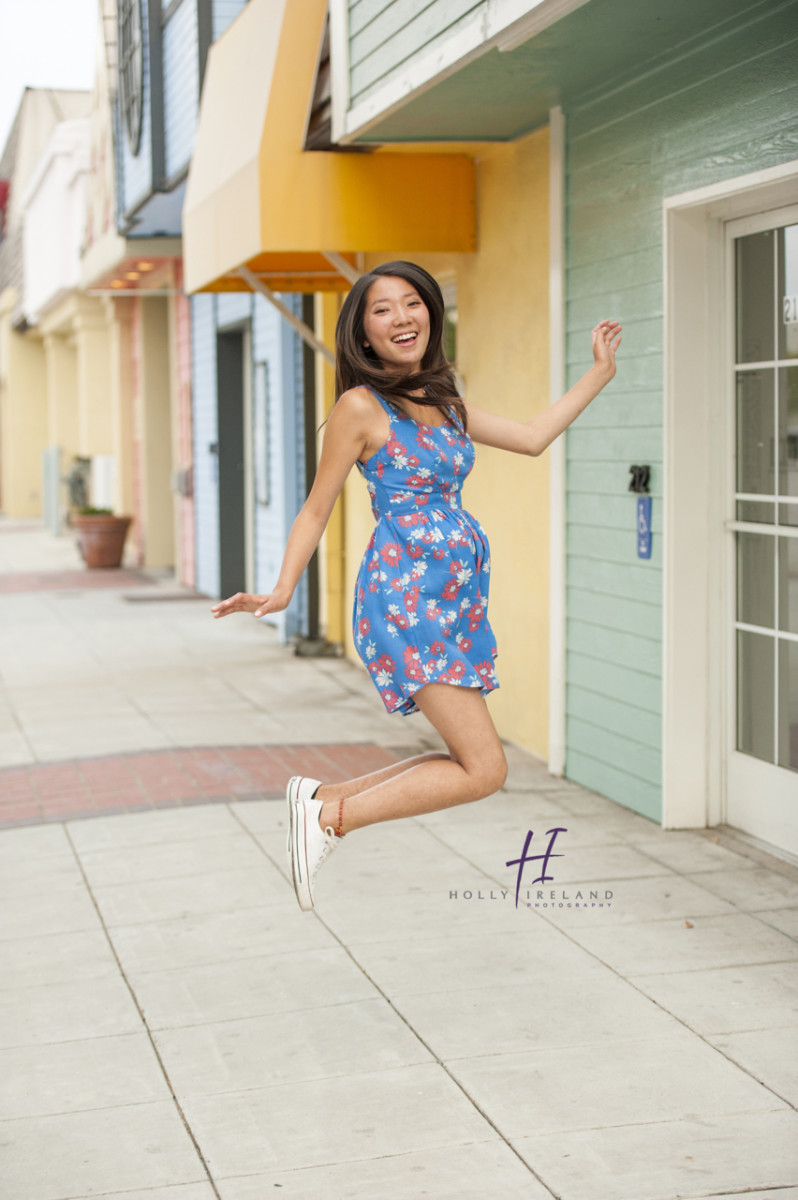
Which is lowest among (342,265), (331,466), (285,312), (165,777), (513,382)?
(165,777)

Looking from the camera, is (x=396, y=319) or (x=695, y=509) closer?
(x=396, y=319)

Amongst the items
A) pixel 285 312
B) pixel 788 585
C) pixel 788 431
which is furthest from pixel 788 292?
pixel 285 312

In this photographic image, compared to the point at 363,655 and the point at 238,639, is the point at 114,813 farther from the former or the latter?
the point at 238,639

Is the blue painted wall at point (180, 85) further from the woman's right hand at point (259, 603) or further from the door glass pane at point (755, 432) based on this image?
the woman's right hand at point (259, 603)

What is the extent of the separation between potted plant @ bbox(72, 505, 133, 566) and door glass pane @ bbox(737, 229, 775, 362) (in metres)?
13.0

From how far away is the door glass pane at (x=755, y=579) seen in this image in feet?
17.2

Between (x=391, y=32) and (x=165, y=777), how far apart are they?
11.3 ft

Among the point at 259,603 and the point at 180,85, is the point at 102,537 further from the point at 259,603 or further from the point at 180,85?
the point at 259,603

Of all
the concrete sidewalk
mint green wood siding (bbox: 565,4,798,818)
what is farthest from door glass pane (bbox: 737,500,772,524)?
the concrete sidewalk

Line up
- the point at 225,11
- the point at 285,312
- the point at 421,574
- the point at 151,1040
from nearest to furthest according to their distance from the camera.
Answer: the point at 421,574 < the point at 151,1040 < the point at 285,312 < the point at 225,11

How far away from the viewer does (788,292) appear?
495 centimetres

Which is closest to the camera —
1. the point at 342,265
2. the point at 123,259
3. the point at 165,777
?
the point at 165,777

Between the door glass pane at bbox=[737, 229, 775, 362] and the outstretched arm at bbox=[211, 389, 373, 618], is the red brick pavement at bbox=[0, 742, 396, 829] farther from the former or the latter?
the outstretched arm at bbox=[211, 389, 373, 618]

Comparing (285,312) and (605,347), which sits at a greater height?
(285,312)
